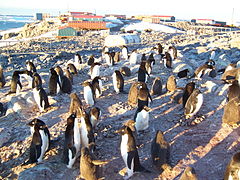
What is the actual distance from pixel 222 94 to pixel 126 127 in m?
4.60

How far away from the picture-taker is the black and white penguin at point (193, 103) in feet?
22.4

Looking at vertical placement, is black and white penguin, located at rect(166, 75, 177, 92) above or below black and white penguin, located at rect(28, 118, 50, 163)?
above

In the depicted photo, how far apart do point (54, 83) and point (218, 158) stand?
5806mm

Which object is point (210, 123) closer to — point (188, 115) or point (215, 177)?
point (188, 115)

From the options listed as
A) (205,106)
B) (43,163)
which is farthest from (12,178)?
(205,106)

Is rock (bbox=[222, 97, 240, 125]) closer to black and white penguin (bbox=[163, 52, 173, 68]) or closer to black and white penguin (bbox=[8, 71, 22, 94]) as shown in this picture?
black and white penguin (bbox=[163, 52, 173, 68])

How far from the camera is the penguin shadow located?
16.2 feet

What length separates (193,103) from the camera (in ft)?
22.4

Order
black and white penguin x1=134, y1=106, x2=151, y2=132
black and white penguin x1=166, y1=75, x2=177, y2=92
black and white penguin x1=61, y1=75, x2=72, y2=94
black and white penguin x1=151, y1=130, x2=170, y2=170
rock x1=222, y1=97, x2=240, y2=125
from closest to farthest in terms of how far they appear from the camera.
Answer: black and white penguin x1=151, y1=130, x2=170, y2=170 < rock x1=222, y1=97, x2=240, y2=125 < black and white penguin x1=134, y1=106, x2=151, y2=132 < black and white penguin x1=166, y1=75, x2=177, y2=92 < black and white penguin x1=61, y1=75, x2=72, y2=94

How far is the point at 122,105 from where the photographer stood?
8.34m

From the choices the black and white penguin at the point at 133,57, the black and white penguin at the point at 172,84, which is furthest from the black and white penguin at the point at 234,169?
the black and white penguin at the point at 133,57

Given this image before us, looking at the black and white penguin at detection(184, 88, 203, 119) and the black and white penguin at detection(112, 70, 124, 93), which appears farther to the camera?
the black and white penguin at detection(112, 70, 124, 93)

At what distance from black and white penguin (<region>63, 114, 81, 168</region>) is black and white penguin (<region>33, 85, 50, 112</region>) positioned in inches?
109

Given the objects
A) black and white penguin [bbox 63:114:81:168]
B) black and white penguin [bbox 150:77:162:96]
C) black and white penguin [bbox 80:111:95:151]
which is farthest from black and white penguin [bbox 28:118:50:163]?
black and white penguin [bbox 150:77:162:96]
